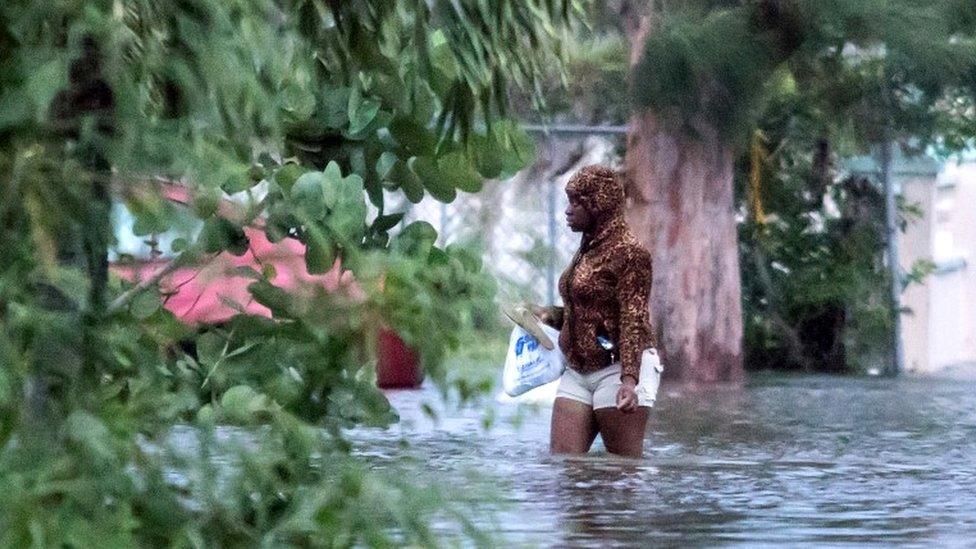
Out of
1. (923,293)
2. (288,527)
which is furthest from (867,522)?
(923,293)

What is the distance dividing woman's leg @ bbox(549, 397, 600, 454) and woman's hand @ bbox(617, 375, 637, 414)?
0.37 metres

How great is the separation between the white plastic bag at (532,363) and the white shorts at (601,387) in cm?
8

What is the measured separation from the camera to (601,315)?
33.3 ft

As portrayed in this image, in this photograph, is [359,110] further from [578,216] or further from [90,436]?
[578,216]

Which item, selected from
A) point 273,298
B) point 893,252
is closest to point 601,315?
point 273,298

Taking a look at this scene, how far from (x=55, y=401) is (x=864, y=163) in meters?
22.2

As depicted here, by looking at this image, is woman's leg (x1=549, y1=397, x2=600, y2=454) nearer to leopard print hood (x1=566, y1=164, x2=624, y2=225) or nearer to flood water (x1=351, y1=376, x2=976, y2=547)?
flood water (x1=351, y1=376, x2=976, y2=547)

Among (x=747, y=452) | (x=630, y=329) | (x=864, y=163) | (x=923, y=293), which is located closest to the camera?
(x=630, y=329)

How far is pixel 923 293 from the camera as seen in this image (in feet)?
93.1

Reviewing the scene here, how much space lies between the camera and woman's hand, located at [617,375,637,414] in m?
9.85

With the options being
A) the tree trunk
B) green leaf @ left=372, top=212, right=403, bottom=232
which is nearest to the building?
the tree trunk

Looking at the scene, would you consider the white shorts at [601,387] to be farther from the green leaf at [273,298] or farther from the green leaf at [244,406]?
the green leaf at [244,406]

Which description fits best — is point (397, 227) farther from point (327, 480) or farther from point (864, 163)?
point (864, 163)

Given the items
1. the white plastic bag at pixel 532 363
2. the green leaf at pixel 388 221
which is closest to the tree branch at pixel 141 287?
the green leaf at pixel 388 221
